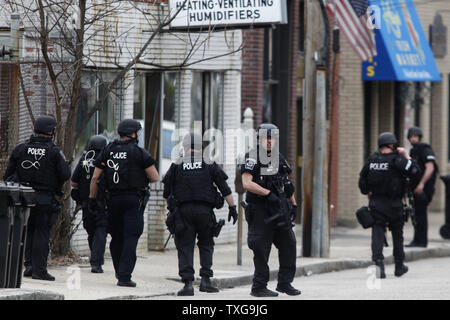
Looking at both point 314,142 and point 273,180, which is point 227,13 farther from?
point 273,180

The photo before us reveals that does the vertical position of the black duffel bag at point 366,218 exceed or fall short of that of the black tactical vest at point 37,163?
it falls short


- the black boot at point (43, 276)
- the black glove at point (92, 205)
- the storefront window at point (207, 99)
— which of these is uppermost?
the storefront window at point (207, 99)

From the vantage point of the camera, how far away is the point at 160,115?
17938 millimetres

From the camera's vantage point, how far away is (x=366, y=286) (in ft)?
46.1

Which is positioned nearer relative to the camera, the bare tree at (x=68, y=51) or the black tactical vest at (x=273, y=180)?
the black tactical vest at (x=273, y=180)

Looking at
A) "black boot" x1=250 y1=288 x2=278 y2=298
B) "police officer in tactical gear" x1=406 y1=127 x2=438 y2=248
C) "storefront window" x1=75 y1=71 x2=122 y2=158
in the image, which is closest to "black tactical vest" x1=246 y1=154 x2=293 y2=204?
"black boot" x1=250 y1=288 x2=278 y2=298

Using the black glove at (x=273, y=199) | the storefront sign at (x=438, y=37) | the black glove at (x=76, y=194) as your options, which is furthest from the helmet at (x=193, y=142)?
the storefront sign at (x=438, y=37)

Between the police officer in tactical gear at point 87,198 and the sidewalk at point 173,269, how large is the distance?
0.88 feet

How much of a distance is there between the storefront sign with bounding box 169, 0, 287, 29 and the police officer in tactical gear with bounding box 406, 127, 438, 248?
4.46m

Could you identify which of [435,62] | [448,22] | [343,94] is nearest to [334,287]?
[343,94]

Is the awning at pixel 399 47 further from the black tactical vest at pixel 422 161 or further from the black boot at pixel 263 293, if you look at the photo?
the black boot at pixel 263 293

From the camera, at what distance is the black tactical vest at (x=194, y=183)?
1275 centimetres
